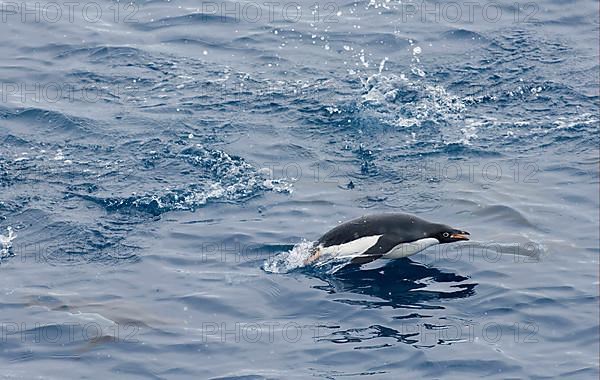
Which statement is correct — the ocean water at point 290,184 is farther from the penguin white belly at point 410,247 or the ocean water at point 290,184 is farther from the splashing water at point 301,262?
the penguin white belly at point 410,247

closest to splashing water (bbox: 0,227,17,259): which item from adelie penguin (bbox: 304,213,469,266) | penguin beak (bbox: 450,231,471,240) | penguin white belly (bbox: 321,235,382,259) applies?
adelie penguin (bbox: 304,213,469,266)

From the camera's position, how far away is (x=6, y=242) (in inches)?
683

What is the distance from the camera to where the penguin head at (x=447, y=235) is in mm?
17031

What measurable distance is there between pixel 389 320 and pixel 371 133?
560 cm

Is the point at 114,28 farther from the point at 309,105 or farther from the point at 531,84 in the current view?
the point at 531,84

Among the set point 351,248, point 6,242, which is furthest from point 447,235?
point 6,242

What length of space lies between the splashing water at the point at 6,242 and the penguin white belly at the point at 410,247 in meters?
5.04

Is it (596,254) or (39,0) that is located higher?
(39,0)

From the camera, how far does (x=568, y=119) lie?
2078 cm

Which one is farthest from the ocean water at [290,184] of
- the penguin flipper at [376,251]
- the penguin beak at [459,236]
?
the penguin beak at [459,236]

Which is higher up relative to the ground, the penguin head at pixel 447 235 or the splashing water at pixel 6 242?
the penguin head at pixel 447 235

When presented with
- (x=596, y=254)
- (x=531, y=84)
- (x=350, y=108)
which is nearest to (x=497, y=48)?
(x=531, y=84)

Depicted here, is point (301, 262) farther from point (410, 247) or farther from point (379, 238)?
point (410, 247)

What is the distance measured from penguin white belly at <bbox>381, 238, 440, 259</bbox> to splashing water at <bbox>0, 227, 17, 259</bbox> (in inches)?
198
